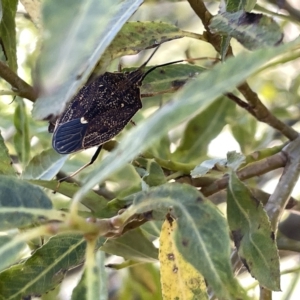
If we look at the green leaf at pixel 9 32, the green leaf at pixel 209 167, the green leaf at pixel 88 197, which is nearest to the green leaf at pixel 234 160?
the green leaf at pixel 209 167

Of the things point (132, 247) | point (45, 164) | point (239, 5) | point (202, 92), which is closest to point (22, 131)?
point (45, 164)

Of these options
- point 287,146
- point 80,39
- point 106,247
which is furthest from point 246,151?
point 80,39

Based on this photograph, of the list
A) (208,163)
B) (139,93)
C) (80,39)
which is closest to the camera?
(80,39)

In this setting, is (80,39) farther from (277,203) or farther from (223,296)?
(277,203)

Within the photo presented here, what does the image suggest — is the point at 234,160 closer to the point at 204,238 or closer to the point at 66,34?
the point at 204,238

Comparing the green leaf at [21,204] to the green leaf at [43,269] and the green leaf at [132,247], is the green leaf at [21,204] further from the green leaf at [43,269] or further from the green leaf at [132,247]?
the green leaf at [132,247]

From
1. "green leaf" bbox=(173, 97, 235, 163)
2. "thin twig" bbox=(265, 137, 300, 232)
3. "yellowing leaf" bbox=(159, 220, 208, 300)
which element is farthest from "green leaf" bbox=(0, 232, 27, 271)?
"green leaf" bbox=(173, 97, 235, 163)

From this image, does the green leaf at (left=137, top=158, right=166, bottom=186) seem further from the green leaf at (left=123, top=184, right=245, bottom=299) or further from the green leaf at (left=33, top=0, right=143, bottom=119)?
the green leaf at (left=33, top=0, right=143, bottom=119)
